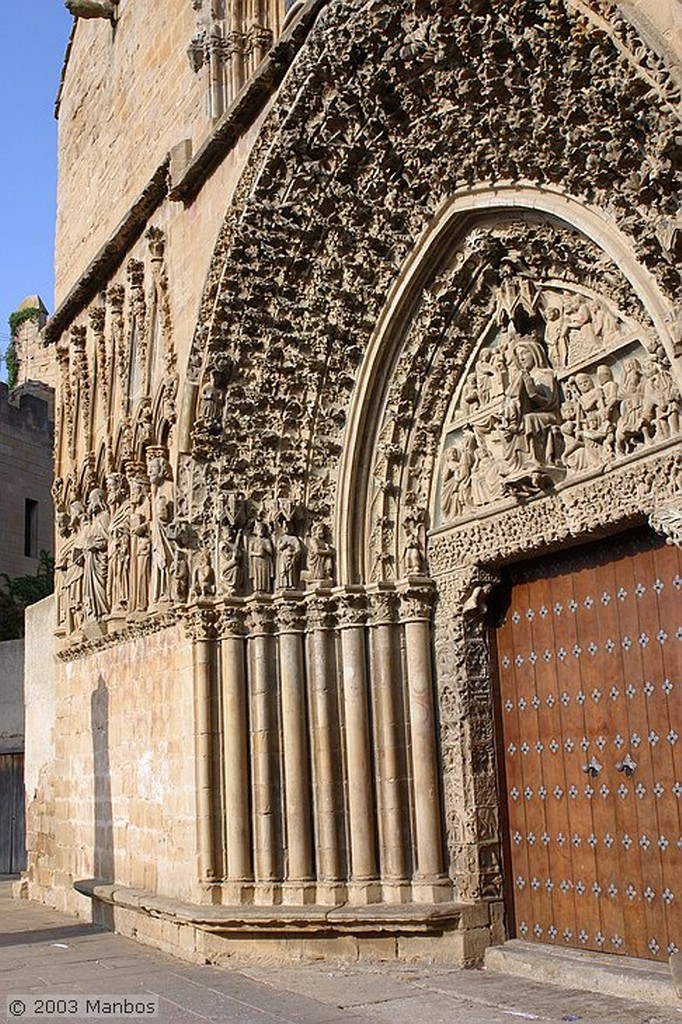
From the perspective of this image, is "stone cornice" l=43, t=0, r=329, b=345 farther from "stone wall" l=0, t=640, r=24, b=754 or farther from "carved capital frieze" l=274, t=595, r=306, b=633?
"stone wall" l=0, t=640, r=24, b=754

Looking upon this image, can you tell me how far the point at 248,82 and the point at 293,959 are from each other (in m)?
5.21

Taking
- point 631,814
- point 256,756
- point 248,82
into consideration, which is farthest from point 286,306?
point 631,814

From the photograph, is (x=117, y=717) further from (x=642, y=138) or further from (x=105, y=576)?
(x=642, y=138)

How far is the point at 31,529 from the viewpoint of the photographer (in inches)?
893

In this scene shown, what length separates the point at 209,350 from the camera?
774cm

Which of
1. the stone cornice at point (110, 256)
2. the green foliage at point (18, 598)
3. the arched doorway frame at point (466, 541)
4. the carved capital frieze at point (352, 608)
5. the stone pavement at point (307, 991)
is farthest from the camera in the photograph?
the green foliage at point (18, 598)

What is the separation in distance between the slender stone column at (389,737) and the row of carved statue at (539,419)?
0.77m

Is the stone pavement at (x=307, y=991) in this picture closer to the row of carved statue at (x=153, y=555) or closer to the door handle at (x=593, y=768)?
the door handle at (x=593, y=768)

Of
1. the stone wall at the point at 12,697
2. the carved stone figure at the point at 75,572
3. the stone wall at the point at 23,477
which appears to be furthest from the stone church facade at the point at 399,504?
the stone wall at the point at 23,477

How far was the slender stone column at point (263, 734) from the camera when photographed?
726cm

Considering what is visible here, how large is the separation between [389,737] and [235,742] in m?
0.94

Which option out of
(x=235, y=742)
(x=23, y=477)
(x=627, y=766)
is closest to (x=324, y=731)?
(x=235, y=742)

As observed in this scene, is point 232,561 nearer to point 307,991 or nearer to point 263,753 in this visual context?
point 263,753

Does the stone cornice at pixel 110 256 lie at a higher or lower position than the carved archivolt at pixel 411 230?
higher
